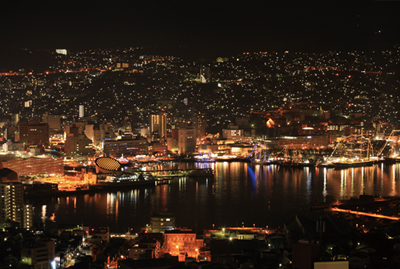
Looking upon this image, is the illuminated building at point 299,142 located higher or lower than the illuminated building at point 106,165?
higher

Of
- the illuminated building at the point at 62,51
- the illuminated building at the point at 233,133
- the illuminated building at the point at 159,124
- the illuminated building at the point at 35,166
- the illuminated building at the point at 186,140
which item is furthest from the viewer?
the illuminated building at the point at 62,51

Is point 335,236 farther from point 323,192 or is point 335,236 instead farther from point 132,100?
point 132,100

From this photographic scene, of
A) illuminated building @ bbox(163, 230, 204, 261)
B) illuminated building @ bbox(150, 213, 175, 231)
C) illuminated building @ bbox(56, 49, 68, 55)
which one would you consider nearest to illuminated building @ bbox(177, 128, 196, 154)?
illuminated building @ bbox(150, 213, 175, 231)

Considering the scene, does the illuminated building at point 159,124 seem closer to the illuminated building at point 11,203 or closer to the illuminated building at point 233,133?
the illuminated building at point 233,133

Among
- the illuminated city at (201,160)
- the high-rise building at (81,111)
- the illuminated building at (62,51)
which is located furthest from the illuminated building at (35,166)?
the illuminated building at (62,51)

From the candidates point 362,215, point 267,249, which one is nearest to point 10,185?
point 267,249

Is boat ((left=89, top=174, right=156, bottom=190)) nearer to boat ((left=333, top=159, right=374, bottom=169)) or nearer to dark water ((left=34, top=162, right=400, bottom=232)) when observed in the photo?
dark water ((left=34, top=162, right=400, bottom=232))
